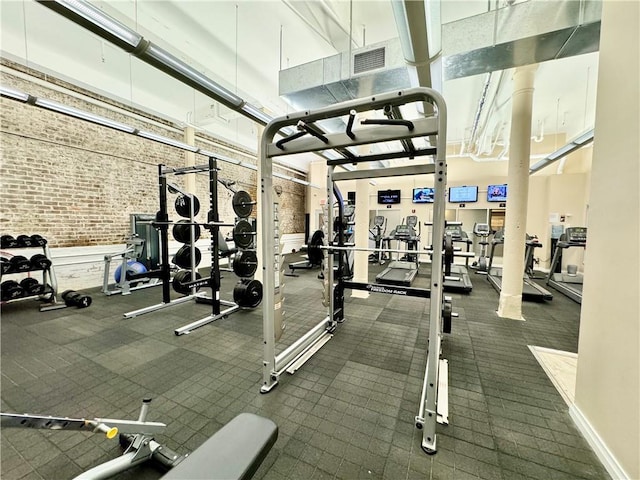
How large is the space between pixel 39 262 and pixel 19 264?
225 millimetres

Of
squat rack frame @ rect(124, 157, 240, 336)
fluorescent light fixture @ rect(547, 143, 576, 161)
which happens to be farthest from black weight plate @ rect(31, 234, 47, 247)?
fluorescent light fixture @ rect(547, 143, 576, 161)

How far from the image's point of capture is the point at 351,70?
10.1ft

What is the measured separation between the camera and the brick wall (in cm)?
441

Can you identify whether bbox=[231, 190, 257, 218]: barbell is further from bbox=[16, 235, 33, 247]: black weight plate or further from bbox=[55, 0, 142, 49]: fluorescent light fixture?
bbox=[16, 235, 33, 247]: black weight plate

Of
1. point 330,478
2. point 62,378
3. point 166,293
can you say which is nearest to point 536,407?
point 330,478

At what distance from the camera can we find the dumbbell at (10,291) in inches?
153

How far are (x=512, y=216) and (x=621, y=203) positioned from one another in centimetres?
253

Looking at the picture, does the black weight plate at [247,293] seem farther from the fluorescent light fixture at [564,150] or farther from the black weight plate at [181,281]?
the fluorescent light fixture at [564,150]

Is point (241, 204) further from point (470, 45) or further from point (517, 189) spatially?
Answer: point (517, 189)

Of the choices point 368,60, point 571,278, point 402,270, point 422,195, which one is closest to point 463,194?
point 422,195

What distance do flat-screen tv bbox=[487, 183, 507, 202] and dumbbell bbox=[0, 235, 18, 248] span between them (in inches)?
454

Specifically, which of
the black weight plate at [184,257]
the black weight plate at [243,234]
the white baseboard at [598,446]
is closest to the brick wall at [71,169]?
the black weight plate at [184,257]

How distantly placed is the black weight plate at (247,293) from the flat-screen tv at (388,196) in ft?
24.4

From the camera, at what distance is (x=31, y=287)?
162 inches
